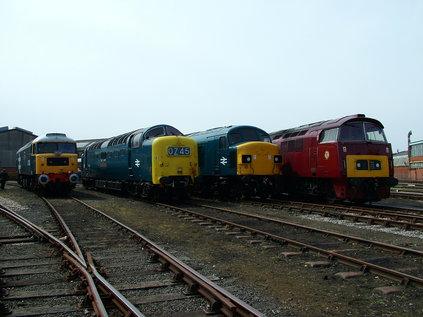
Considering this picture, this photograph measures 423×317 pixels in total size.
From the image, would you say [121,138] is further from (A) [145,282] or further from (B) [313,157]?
(A) [145,282]

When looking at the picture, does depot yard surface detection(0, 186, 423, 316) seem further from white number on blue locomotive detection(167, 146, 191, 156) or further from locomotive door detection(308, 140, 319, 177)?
white number on blue locomotive detection(167, 146, 191, 156)

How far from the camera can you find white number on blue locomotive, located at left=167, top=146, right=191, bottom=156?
16.2 metres

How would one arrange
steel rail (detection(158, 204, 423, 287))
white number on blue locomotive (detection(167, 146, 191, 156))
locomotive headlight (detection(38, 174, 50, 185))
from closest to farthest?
steel rail (detection(158, 204, 423, 287)) < white number on blue locomotive (detection(167, 146, 191, 156)) < locomotive headlight (detection(38, 174, 50, 185))

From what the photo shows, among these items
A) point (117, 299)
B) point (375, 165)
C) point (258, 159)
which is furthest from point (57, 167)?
point (117, 299)

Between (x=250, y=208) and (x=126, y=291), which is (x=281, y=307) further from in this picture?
(x=250, y=208)

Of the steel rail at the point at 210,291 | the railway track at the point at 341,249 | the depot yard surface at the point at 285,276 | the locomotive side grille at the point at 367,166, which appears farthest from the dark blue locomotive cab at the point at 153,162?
the steel rail at the point at 210,291

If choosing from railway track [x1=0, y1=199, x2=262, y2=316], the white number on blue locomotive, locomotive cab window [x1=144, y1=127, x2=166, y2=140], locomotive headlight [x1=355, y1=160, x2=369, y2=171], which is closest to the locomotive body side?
locomotive cab window [x1=144, y1=127, x2=166, y2=140]

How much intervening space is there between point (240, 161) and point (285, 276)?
1023 cm

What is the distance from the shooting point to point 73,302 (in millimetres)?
4910

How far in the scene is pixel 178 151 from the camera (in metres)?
16.4

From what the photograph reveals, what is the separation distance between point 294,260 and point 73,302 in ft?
12.4

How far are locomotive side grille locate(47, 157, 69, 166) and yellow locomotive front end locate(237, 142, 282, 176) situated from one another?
33.3 feet

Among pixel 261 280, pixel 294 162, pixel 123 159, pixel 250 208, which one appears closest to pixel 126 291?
pixel 261 280

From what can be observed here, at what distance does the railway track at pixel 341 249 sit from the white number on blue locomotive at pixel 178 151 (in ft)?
16.6
